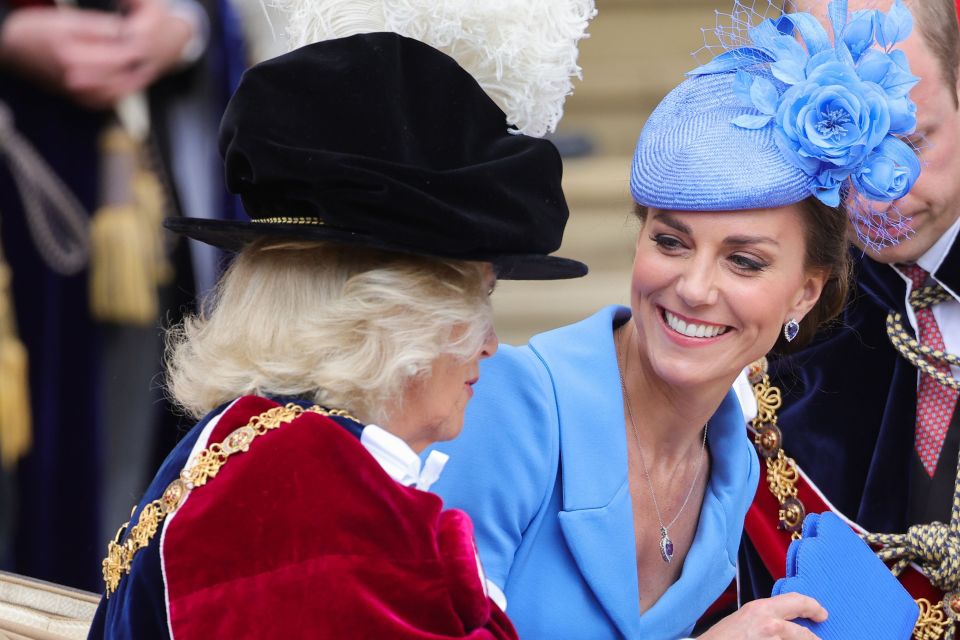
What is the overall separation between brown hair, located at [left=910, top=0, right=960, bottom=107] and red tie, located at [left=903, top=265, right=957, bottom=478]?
0.44 meters

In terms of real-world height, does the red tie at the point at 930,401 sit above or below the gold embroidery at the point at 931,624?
above

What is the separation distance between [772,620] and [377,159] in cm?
110

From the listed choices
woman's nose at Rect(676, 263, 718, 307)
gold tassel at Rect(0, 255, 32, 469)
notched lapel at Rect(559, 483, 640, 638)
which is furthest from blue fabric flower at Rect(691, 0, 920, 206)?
gold tassel at Rect(0, 255, 32, 469)

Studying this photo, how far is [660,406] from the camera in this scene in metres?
2.52

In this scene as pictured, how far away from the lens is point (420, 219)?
1.67 m

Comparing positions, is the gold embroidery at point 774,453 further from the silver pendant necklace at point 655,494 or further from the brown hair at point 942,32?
the brown hair at point 942,32

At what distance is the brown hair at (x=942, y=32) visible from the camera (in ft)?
8.94

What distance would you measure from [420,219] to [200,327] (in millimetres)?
462

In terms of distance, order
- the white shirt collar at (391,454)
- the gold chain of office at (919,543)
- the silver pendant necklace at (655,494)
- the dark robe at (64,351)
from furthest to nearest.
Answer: the dark robe at (64,351) → the gold chain of office at (919,543) → the silver pendant necklace at (655,494) → the white shirt collar at (391,454)

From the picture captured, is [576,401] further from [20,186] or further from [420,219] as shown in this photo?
[20,186]

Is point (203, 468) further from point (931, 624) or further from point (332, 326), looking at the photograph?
point (931, 624)

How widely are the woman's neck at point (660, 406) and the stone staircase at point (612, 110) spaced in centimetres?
297

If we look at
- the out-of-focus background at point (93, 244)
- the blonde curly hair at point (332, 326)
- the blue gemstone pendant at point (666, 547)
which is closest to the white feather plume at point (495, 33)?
the blonde curly hair at point (332, 326)

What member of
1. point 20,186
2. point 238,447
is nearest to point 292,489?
point 238,447
